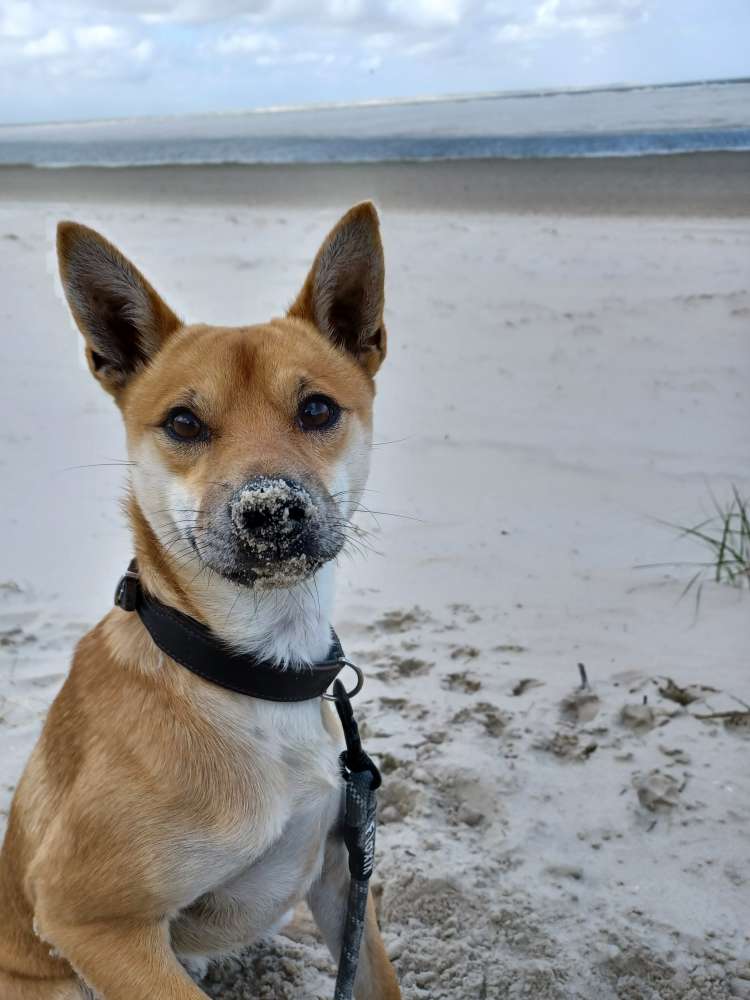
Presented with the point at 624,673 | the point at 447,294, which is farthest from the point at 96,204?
the point at 624,673

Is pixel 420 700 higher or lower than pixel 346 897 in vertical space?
lower

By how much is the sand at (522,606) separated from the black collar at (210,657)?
1.03 metres

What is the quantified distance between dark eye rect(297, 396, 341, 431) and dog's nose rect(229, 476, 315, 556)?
0.39m

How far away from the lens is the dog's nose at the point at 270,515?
2.08 m

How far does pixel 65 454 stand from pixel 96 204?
14408 mm

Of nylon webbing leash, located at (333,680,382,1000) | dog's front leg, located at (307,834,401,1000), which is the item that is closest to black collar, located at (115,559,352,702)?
nylon webbing leash, located at (333,680,382,1000)

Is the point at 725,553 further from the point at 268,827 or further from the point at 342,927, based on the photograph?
the point at 268,827

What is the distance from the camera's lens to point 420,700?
388 cm

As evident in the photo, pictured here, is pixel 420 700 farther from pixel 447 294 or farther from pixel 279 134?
pixel 279 134

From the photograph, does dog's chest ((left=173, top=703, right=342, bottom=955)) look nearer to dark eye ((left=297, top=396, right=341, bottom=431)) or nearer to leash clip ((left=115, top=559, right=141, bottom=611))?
leash clip ((left=115, top=559, right=141, bottom=611))

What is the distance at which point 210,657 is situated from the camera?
2.27 metres

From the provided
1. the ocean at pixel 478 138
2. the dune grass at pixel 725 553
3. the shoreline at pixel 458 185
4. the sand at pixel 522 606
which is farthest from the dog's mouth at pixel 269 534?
the ocean at pixel 478 138

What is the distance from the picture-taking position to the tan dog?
83.2 inches

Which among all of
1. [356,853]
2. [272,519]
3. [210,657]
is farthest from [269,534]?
[356,853]
